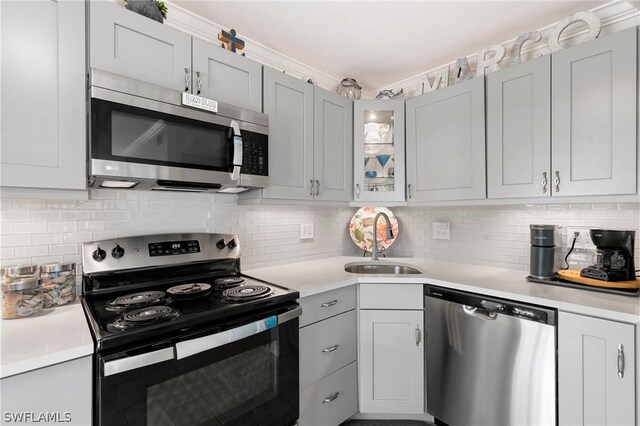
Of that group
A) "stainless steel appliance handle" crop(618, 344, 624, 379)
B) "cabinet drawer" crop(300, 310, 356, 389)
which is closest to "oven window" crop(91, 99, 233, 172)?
"cabinet drawer" crop(300, 310, 356, 389)

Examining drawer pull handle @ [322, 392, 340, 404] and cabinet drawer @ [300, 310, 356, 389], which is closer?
cabinet drawer @ [300, 310, 356, 389]

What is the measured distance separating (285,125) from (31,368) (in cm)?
157

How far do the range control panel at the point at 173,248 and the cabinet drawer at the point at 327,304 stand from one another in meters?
0.69

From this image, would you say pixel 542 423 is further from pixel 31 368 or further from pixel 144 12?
pixel 144 12

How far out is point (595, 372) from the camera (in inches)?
51.1

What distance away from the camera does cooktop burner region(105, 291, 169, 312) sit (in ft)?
4.07

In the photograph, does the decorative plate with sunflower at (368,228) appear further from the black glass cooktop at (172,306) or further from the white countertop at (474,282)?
the black glass cooktop at (172,306)

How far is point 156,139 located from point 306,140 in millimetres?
Answer: 954

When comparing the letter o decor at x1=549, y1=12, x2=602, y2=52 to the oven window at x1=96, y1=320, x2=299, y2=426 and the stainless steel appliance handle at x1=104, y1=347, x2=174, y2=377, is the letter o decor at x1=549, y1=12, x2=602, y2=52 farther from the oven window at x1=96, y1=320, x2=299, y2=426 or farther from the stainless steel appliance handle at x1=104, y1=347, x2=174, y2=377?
the stainless steel appliance handle at x1=104, y1=347, x2=174, y2=377

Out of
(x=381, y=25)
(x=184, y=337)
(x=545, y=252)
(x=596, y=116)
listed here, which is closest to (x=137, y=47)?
(x=184, y=337)

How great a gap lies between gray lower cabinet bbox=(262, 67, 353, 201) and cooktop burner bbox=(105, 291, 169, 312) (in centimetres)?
77

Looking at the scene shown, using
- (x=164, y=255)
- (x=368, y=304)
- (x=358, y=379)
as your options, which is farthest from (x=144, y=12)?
(x=358, y=379)

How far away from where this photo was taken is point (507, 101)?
1853 millimetres

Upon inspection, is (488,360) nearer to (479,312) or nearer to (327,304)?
(479,312)
